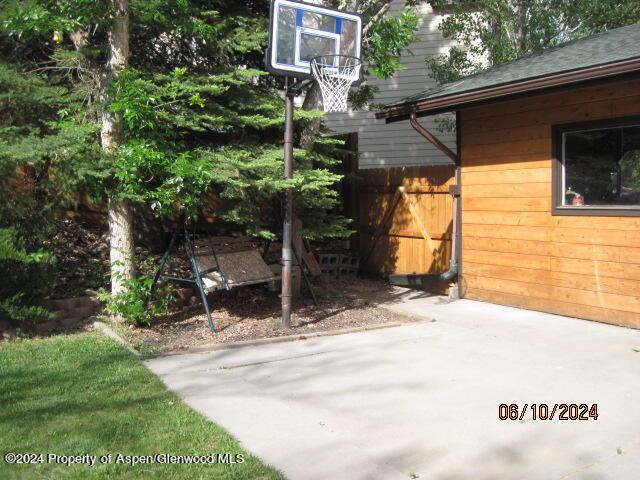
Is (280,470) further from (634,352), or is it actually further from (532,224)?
(532,224)

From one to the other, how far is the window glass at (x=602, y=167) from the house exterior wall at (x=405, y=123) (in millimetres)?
7540

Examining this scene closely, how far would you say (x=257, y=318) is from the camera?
808 centimetres

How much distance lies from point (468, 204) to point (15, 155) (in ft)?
20.2

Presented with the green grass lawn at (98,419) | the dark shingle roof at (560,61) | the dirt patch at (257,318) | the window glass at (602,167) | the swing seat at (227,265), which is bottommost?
the green grass lawn at (98,419)

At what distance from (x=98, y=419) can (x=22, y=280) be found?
310cm

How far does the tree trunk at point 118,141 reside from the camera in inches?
287

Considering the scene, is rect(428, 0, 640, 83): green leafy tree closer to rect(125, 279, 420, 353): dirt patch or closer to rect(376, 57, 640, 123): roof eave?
rect(376, 57, 640, 123): roof eave

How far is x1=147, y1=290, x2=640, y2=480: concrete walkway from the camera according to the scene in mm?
3873

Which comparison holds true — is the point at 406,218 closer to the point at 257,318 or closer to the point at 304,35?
the point at 257,318

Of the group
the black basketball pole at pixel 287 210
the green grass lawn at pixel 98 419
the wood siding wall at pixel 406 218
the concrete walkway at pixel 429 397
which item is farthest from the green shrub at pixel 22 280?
the wood siding wall at pixel 406 218

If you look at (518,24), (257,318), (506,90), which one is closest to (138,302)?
(257,318)

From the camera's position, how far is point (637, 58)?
6.31m

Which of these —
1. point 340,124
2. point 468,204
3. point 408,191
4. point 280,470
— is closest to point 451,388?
point 280,470
